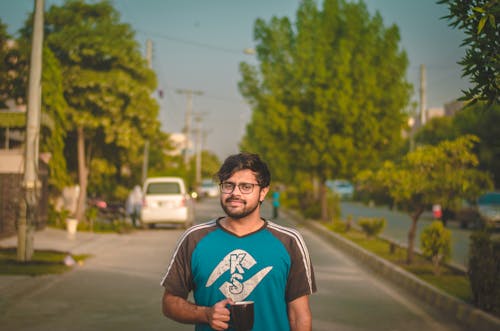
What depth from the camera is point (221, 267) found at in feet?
11.7

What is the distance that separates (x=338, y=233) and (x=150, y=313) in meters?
14.8

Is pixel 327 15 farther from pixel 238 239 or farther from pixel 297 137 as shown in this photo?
pixel 238 239

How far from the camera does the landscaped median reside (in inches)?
339

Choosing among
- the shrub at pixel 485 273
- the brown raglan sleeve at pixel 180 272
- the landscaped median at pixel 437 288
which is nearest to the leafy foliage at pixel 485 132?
the landscaped median at pixel 437 288

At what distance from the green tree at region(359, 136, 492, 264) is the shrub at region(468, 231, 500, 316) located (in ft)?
12.9

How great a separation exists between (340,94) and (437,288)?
65.9 feet

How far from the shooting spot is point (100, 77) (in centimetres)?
2547

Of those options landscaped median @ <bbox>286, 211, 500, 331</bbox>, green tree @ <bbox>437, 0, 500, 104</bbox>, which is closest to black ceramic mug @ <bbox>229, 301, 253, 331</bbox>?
green tree @ <bbox>437, 0, 500, 104</bbox>

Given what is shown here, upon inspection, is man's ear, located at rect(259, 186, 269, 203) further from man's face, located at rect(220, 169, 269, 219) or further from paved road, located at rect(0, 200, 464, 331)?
paved road, located at rect(0, 200, 464, 331)

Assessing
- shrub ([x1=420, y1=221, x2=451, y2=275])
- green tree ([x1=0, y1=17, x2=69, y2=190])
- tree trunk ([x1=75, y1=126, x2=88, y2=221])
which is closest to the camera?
shrub ([x1=420, y1=221, x2=451, y2=275])

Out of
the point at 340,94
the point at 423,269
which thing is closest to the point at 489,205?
the point at 340,94

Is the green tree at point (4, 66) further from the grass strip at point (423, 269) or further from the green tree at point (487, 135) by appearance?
the green tree at point (487, 135)

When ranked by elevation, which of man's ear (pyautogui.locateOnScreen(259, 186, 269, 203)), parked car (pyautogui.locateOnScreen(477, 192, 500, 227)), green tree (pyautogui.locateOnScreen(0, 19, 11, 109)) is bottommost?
parked car (pyautogui.locateOnScreen(477, 192, 500, 227))

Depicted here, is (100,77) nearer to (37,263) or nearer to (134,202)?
(134,202)
